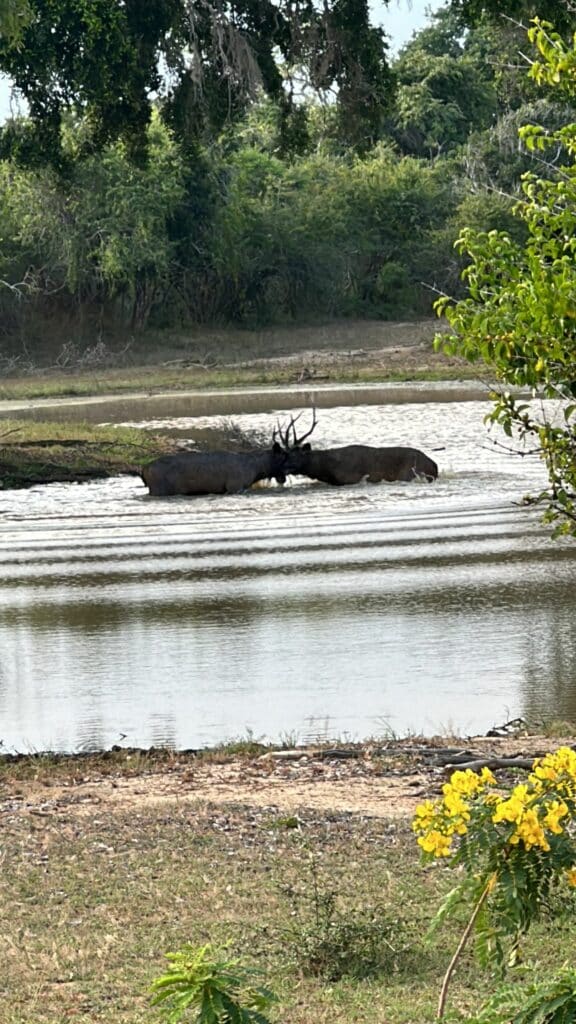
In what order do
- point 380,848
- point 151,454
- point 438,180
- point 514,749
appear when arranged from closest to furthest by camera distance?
point 380,848
point 514,749
point 151,454
point 438,180

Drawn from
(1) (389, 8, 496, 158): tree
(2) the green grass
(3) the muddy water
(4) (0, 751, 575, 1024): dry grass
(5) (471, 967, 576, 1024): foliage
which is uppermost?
(1) (389, 8, 496, 158): tree

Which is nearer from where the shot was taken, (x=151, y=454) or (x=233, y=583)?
(x=233, y=583)

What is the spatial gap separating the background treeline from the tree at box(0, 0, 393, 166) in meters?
19.5

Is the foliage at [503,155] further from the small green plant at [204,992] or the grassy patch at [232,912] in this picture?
the small green plant at [204,992]

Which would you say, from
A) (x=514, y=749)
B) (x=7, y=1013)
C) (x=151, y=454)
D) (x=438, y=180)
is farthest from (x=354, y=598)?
(x=438, y=180)

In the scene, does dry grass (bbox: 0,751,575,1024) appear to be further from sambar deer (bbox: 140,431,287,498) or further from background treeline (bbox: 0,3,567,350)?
background treeline (bbox: 0,3,567,350)

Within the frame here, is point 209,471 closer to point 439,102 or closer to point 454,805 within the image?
point 454,805

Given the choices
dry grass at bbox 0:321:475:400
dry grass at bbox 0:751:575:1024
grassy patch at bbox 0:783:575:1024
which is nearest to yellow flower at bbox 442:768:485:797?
grassy patch at bbox 0:783:575:1024

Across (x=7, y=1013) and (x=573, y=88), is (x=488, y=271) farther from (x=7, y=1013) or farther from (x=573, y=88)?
(x=7, y=1013)

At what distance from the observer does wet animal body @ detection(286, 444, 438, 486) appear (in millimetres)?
25438

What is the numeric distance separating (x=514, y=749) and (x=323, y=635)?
203 inches

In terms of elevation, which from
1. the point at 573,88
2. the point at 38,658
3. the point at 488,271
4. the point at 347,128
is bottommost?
the point at 38,658

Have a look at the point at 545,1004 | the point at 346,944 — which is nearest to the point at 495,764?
the point at 346,944

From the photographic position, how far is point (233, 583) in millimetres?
17578
